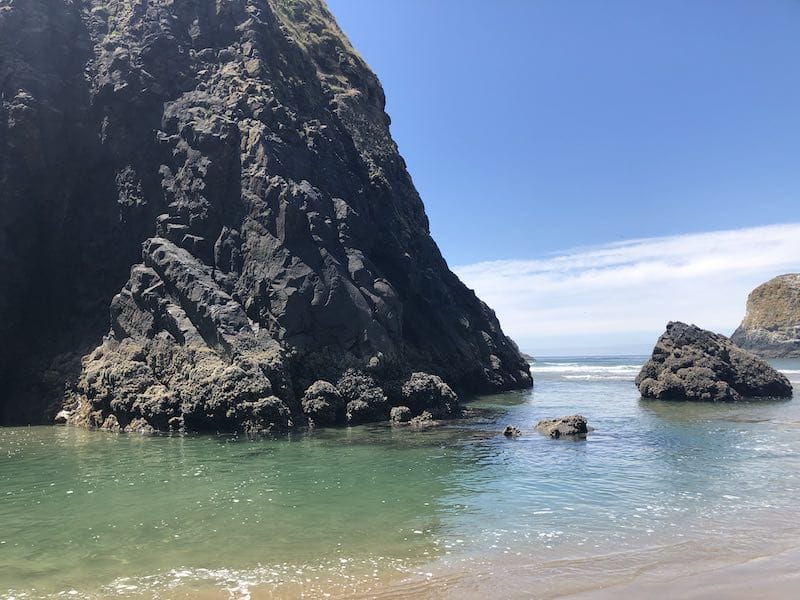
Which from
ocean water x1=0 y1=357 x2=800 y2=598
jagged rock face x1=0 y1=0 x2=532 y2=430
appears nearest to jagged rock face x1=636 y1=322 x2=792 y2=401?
jagged rock face x1=0 y1=0 x2=532 y2=430

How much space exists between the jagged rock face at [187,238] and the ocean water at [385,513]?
16.2 ft

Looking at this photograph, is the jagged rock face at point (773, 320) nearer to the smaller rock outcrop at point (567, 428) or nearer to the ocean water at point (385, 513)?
the ocean water at point (385, 513)

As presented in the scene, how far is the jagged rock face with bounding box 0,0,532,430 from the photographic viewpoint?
30266 mm

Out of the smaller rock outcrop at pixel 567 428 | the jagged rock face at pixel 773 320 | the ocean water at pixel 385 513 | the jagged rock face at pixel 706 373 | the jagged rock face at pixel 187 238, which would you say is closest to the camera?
the ocean water at pixel 385 513

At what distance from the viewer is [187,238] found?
3456cm

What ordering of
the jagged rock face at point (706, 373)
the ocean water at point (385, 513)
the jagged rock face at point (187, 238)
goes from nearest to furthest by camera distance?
the ocean water at point (385, 513)
the jagged rock face at point (187, 238)
the jagged rock face at point (706, 373)

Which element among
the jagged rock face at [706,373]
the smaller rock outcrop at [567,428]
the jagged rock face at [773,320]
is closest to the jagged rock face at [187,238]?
the smaller rock outcrop at [567,428]

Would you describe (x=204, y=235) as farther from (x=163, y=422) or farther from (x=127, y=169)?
(x=163, y=422)

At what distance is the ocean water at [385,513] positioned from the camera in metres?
10.0

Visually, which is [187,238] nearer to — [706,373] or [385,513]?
Answer: [385,513]

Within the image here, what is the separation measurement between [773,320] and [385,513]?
448 feet

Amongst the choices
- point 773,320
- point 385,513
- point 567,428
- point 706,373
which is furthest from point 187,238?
point 773,320

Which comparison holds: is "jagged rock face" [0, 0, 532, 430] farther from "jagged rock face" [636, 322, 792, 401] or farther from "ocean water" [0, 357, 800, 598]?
"jagged rock face" [636, 322, 792, 401]

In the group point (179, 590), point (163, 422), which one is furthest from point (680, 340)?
point (179, 590)
